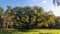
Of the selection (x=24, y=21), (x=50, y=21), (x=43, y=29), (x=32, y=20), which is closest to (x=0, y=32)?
(x=24, y=21)

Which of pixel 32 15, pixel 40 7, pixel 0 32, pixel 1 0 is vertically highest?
pixel 1 0

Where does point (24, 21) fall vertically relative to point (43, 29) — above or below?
above

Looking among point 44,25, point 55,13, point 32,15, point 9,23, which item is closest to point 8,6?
point 9,23

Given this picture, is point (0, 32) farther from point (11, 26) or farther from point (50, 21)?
A: point (50, 21)

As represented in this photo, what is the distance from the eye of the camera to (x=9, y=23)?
1.64m

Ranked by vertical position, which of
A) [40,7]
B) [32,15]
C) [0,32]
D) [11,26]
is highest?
[40,7]

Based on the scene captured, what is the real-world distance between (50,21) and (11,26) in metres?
0.68

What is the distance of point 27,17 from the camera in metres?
1.69

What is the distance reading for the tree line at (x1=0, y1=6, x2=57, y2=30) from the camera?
5.46ft

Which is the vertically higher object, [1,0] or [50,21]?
[1,0]

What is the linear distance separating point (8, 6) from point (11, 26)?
351mm

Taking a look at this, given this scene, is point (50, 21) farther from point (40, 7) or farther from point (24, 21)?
point (24, 21)

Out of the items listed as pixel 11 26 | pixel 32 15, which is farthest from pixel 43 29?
pixel 11 26

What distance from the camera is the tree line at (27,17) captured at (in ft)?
5.46
